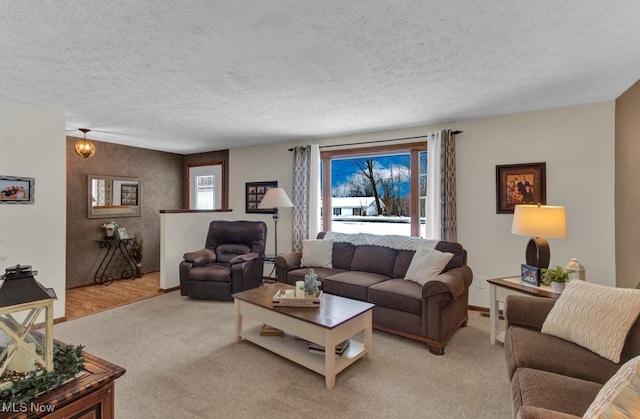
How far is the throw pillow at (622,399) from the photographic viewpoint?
3.10ft

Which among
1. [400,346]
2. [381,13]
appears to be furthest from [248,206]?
[381,13]

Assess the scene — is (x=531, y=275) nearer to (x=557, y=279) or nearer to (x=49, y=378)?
(x=557, y=279)

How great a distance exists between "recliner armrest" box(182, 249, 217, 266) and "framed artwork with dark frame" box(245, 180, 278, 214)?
124 cm

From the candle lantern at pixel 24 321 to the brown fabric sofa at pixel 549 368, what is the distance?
1.81 meters

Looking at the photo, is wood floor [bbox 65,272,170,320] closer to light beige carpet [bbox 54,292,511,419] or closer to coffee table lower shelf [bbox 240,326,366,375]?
light beige carpet [bbox 54,292,511,419]

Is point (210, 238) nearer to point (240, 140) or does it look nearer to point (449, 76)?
point (240, 140)

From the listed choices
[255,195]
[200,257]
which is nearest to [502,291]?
[200,257]

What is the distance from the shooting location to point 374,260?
3908 mm

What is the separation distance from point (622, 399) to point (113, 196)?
6.47 metres

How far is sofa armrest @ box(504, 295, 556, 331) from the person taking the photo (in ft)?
7.15

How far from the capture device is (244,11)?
5.54 ft

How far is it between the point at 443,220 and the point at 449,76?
191 centimetres

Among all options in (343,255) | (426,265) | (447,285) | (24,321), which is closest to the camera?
(24,321)

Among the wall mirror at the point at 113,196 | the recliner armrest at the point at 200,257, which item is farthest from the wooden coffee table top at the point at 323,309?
the wall mirror at the point at 113,196
